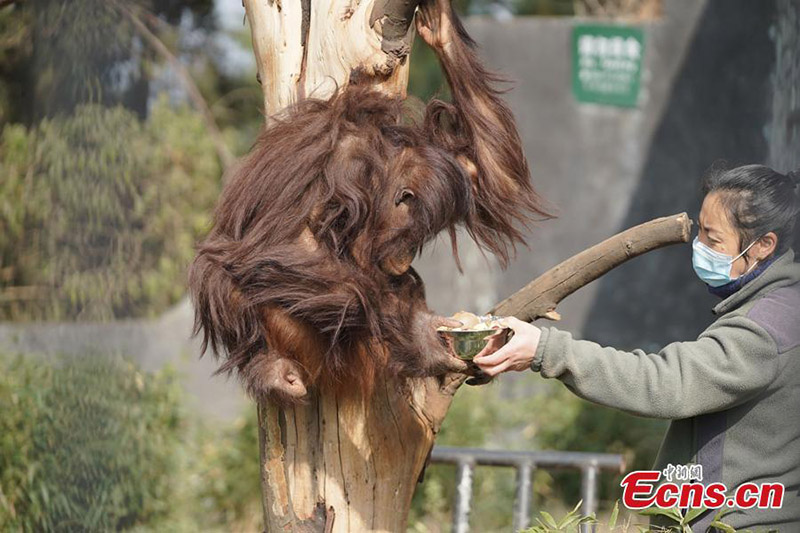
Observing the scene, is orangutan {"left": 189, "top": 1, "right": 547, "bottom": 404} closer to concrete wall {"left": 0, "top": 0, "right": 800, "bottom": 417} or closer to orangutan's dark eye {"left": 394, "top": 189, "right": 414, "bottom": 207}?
orangutan's dark eye {"left": 394, "top": 189, "right": 414, "bottom": 207}

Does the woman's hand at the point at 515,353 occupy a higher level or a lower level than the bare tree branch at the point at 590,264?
lower

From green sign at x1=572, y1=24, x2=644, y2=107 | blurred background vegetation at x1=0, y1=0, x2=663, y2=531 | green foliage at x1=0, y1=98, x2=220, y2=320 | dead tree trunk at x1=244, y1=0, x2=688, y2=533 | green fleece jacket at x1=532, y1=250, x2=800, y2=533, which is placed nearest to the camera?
green fleece jacket at x1=532, y1=250, x2=800, y2=533

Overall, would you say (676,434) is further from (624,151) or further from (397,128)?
(624,151)

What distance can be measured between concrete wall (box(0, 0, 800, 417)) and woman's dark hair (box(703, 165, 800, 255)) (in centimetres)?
328

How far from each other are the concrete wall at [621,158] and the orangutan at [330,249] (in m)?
3.31

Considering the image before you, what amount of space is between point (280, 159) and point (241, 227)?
0.14 metres

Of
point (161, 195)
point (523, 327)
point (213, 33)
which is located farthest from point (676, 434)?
point (213, 33)

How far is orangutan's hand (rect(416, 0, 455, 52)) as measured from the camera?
1932 mm

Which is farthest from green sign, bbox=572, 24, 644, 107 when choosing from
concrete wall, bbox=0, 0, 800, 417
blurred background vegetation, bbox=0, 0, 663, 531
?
blurred background vegetation, bbox=0, 0, 663, 531

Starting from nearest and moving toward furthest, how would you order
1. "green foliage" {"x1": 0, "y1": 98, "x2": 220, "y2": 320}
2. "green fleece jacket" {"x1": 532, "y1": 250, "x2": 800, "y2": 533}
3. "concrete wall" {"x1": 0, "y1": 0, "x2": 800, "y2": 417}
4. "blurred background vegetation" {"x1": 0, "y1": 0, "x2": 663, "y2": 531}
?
"green fleece jacket" {"x1": 532, "y1": 250, "x2": 800, "y2": 533}, "blurred background vegetation" {"x1": 0, "y1": 0, "x2": 663, "y2": 531}, "green foliage" {"x1": 0, "y1": 98, "x2": 220, "y2": 320}, "concrete wall" {"x1": 0, "y1": 0, "x2": 800, "y2": 417}

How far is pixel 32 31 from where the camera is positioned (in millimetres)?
3314

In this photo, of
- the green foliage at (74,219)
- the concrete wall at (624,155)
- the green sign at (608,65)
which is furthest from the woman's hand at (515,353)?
the green sign at (608,65)

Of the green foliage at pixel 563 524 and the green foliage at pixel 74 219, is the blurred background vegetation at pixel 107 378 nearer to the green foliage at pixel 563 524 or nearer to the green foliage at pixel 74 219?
the green foliage at pixel 74 219

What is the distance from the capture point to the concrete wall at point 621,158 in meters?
5.11
